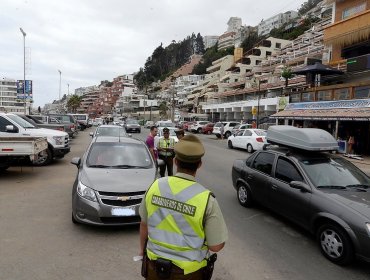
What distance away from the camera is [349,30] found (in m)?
25.2

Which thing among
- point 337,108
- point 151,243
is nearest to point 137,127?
point 337,108

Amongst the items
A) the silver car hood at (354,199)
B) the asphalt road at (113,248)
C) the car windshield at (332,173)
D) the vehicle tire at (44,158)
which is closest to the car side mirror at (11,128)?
the vehicle tire at (44,158)

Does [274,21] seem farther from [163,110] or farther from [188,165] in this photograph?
[188,165]

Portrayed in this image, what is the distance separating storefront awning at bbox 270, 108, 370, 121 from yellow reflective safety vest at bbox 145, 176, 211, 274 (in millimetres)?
19590

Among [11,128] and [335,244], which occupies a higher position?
[11,128]

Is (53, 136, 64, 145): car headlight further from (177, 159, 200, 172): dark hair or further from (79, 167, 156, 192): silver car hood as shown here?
(177, 159, 200, 172): dark hair

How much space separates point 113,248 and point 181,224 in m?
2.94

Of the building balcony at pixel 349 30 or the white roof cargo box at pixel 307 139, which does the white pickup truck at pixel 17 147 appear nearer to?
the white roof cargo box at pixel 307 139

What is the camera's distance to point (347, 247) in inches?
171

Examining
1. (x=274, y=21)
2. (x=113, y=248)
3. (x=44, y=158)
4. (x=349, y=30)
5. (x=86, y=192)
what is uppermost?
(x=274, y=21)

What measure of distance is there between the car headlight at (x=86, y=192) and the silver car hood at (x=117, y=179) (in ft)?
0.22

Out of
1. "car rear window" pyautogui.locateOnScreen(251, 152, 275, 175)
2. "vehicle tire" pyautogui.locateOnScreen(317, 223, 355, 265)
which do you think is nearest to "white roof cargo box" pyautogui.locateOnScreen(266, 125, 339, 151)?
"car rear window" pyautogui.locateOnScreen(251, 152, 275, 175)

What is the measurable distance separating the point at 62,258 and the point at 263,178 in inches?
155

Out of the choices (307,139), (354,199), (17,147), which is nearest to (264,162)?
(307,139)
